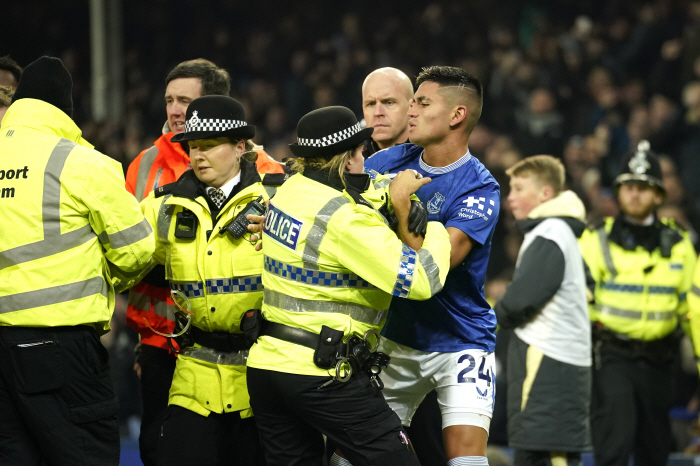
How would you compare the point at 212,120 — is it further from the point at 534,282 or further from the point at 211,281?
the point at 534,282

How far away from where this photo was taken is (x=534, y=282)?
16.8 feet

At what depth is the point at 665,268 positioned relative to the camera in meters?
5.97

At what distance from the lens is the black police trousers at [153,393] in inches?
162

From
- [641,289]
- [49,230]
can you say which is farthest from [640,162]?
[49,230]

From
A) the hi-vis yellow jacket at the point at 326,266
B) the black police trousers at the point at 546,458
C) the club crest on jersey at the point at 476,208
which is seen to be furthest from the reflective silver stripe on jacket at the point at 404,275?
the black police trousers at the point at 546,458

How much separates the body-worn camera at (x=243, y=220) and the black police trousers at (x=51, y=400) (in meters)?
0.72

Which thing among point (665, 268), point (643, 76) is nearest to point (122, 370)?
point (665, 268)

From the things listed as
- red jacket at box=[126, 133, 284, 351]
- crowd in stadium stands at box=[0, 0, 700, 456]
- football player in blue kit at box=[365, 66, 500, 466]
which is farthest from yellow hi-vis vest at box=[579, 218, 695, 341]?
red jacket at box=[126, 133, 284, 351]

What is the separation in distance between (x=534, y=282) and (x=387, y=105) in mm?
1407

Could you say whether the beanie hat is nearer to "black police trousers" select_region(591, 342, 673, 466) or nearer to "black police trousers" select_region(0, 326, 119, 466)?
"black police trousers" select_region(0, 326, 119, 466)

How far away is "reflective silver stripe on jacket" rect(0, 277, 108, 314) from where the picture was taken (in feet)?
10.9

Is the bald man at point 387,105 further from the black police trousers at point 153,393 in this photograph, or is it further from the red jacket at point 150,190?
the black police trousers at point 153,393

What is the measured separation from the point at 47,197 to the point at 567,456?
342cm

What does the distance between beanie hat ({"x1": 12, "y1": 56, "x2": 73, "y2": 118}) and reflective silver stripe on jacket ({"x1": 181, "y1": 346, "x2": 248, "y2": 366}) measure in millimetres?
1220
